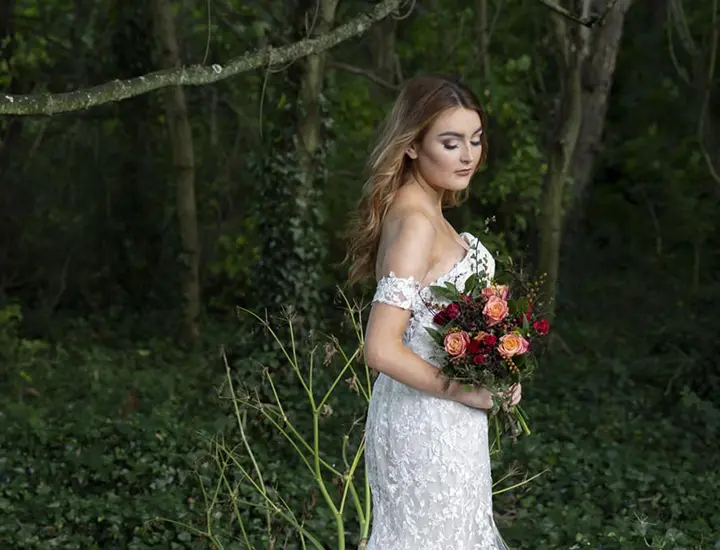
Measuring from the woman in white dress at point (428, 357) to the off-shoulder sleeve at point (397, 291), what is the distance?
0.06 m

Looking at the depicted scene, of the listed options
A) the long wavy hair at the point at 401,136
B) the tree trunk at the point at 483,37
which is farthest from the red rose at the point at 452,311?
the tree trunk at the point at 483,37

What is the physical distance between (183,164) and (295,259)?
400cm

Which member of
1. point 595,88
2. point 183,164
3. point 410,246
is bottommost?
point 183,164

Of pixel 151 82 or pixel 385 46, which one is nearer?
pixel 151 82

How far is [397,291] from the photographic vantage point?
358 centimetres

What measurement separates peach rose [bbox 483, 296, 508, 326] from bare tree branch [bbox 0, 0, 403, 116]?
63.9 inches

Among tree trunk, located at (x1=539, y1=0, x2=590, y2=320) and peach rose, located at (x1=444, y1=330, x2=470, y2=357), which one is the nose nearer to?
peach rose, located at (x1=444, y1=330, x2=470, y2=357)

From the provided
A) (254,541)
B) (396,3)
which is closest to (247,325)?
(254,541)

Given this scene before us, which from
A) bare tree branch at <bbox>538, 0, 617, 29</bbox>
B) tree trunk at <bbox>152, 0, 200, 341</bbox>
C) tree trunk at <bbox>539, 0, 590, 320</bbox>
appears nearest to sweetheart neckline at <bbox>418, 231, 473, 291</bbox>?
bare tree branch at <bbox>538, 0, 617, 29</bbox>

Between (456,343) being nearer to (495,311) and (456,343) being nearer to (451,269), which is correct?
(495,311)

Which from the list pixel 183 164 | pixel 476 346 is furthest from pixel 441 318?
pixel 183 164

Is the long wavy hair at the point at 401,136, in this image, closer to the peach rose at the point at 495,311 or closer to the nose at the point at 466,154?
the nose at the point at 466,154

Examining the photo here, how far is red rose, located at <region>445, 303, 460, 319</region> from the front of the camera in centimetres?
363

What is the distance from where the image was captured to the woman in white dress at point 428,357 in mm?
3756
